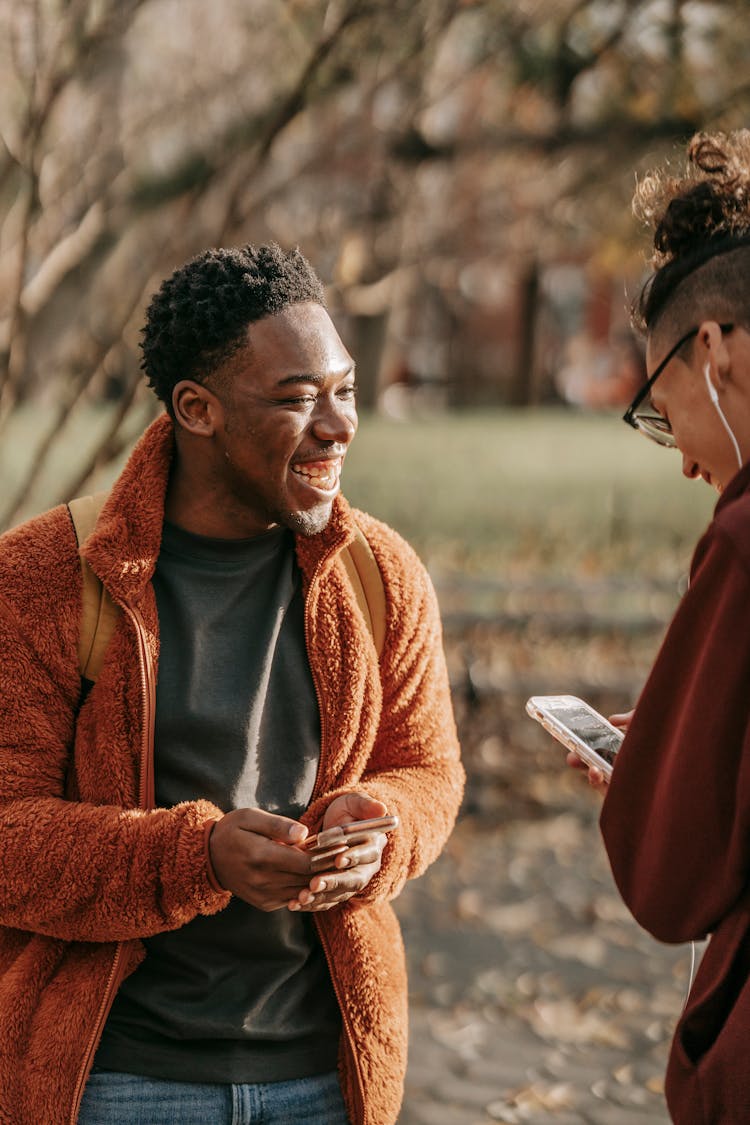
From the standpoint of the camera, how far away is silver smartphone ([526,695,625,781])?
7.36 feet

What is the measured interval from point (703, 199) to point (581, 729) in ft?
2.92

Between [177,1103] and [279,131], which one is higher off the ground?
[279,131]

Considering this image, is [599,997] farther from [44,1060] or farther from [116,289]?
[116,289]

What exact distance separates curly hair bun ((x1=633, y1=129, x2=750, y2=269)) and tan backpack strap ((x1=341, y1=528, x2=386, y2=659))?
69 cm

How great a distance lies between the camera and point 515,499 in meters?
13.1

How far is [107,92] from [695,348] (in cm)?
415

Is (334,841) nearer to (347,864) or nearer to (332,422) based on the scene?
(347,864)

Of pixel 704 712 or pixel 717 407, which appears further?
pixel 717 407

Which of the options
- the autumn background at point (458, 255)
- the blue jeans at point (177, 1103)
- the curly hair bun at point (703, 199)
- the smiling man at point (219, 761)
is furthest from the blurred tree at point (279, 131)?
the blue jeans at point (177, 1103)

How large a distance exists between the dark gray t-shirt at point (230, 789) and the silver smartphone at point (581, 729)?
1.36 feet

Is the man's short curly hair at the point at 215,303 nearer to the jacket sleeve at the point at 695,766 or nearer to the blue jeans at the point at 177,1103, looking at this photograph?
the jacket sleeve at the point at 695,766

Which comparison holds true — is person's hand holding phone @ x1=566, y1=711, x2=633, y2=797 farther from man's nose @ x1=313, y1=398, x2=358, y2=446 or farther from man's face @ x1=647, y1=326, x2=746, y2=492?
man's nose @ x1=313, y1=398, x2=358, y2=446

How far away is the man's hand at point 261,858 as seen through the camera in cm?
199

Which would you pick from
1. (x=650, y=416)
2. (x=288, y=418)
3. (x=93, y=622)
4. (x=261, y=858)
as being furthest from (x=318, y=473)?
(x=261, y=858)
